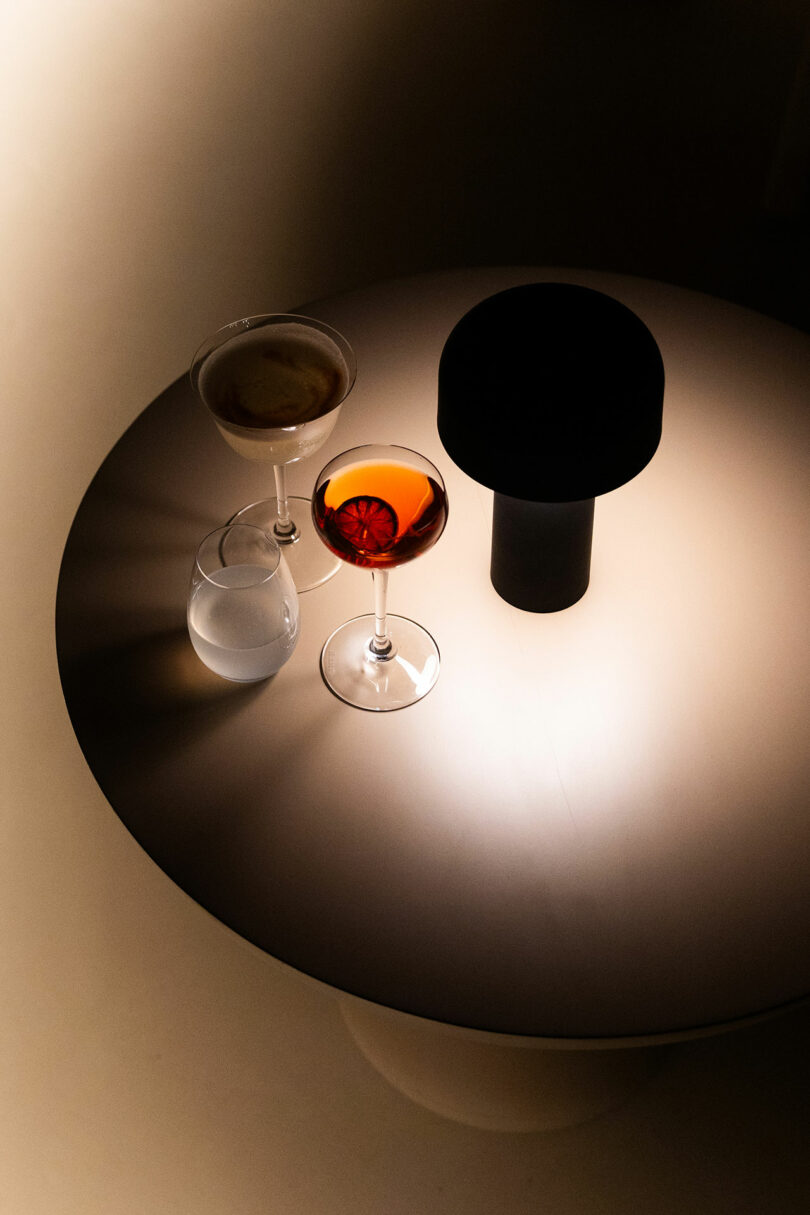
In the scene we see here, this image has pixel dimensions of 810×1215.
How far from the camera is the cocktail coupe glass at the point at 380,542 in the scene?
104 centimetres

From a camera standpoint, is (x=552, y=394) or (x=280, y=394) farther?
(x=280, y=394)

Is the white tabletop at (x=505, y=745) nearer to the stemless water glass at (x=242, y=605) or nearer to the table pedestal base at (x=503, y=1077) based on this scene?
the stemless water glass at (x=242, y=605)

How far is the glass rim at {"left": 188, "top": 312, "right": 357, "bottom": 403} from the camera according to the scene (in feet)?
3.86

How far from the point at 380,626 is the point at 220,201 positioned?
A: 168 centimetres

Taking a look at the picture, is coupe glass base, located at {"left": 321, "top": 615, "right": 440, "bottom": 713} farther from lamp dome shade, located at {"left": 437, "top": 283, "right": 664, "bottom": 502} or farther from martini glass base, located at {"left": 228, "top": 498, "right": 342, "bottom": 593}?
lamp dome shade, located at {"left": 437, "top": 283, "right": 664, "bottom": 502}

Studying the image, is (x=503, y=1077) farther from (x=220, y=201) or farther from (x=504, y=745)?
(x=220, y=201)

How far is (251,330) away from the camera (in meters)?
1.22

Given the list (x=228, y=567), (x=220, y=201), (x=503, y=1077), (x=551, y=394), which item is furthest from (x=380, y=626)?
(x=220, y=201)

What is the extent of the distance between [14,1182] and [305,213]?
6.09ft

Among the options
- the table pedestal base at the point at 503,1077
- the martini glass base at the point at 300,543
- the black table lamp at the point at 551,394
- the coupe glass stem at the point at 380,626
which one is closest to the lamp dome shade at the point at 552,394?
the black table lamp at the point at 551,394

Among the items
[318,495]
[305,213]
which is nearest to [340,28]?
[305,213]

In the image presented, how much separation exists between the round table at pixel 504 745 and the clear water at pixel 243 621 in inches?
1.3

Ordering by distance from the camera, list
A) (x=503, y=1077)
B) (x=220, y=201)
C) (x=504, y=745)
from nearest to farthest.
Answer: (x=504, y=745) → (x=503, y=1077) → (x=220, y=201)

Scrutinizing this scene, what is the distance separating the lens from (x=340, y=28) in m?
2.76
